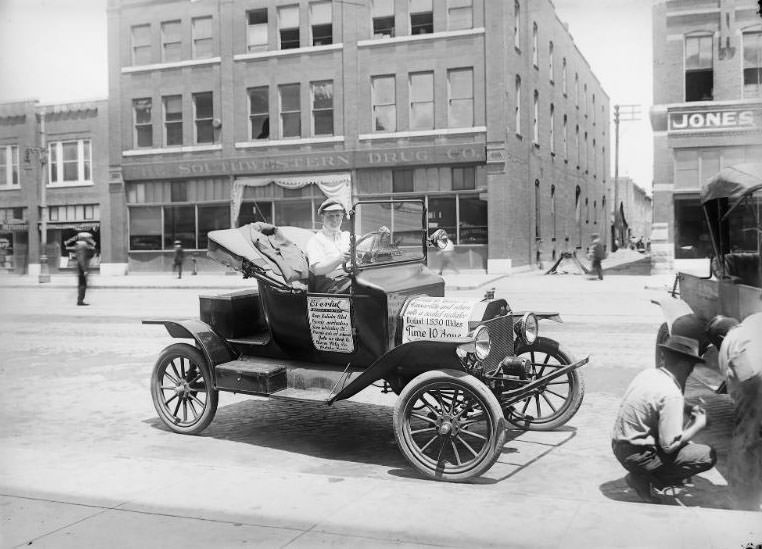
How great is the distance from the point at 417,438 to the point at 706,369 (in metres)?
2.40

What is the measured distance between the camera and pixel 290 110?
25.0 m

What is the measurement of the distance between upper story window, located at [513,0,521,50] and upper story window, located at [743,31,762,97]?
2222 cm

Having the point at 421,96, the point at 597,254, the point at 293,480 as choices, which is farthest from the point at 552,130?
the point at 293,480

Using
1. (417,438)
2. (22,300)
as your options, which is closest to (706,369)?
(417,438)

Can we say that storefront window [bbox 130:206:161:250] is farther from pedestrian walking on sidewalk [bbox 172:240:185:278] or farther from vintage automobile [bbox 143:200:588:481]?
vintage automobile [bbox 143:200:588:481]

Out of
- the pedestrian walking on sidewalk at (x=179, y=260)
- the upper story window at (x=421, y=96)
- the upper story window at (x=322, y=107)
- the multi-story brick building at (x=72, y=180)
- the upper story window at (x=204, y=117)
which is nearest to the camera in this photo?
the pedestrian walking on sidewalk at (x=179, y=260)

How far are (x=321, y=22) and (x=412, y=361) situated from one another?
20.1 m

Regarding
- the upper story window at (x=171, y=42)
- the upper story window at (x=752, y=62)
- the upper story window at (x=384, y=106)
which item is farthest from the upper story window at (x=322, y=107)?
the upper story window at (x=752, y=62)

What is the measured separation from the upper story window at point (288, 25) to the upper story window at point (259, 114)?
5.68 ft

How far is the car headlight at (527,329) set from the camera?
5.89 m

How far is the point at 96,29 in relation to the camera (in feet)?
16.4

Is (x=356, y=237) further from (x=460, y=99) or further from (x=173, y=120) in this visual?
(x=460, y=99)

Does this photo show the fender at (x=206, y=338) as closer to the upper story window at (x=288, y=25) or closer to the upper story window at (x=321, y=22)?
the upper story window at (x=288, y=25)

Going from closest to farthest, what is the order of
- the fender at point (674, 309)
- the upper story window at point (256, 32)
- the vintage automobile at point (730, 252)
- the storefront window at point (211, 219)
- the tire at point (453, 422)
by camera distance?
the tire at point (453, 422), the vintage automobile at point (730, 252), the fender at point (674, 309), the upper story window at point (256, 32), the storefront window at point (211, 219)
